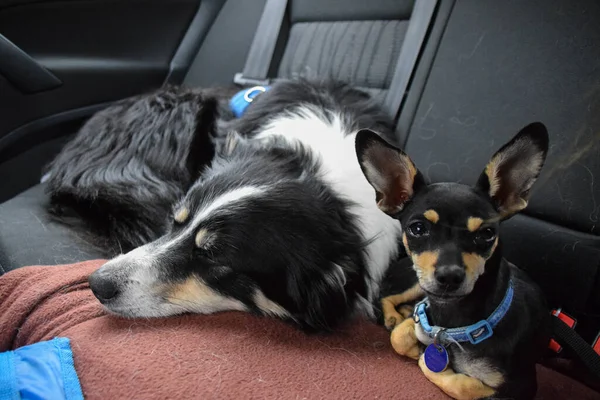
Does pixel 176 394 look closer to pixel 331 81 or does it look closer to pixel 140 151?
pixel 140 151

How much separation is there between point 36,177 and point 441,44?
203 cm

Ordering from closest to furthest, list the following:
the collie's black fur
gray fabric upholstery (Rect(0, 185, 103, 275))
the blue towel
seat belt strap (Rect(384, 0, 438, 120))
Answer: the blue towel → gray fabric upholstery (Rect(0, 185, 103, 275)) → the collie's black fur → seat belt strap (Rect(384, 0, 438, 120))

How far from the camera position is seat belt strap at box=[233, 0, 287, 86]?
2625 mm

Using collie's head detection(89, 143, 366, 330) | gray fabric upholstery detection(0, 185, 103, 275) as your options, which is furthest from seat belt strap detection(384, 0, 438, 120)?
gray fabric upholstery detection(0, 185, 103, 275)

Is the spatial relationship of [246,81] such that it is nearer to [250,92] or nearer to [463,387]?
[250,92]

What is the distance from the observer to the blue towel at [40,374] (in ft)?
3.16

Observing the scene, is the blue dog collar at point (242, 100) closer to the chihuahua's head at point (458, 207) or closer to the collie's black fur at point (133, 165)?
the collie's black fur at point (133, 165)

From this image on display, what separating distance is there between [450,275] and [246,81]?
197 cm

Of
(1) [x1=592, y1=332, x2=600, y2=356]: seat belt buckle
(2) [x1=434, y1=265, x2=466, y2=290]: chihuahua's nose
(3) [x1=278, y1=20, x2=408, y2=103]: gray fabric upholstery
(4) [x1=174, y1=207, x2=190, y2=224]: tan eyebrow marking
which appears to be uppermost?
(3) [x1=278, y1=20, x2=408, y2=103]: gray fabric upholstery

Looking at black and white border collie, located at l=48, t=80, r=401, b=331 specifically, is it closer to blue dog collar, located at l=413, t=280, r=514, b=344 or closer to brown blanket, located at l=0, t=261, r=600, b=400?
brown blanket, located at l=0, t=261, r=600, b=400

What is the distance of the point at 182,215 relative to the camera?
57.2 inches

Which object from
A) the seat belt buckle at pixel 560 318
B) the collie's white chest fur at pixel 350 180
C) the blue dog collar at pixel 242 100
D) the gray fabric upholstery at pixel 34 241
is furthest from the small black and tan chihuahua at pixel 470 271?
the blue dog collar at pixel 242 100

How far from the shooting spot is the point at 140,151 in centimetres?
205

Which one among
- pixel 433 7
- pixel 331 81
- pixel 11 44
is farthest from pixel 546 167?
pixel 11 44
